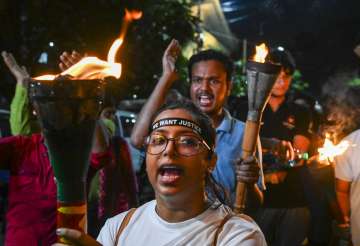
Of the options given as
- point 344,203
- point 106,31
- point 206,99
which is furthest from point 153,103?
point 106,31

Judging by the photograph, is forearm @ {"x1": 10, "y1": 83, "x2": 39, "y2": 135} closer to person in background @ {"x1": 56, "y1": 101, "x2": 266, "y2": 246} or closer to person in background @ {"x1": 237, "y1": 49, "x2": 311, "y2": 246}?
person in background @ {"x1": 237, "y1": 49, "x2": 311, "y2": 246}

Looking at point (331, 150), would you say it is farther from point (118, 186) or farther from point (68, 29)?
point (68, 29)

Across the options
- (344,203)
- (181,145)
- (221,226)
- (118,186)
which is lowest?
(344,203)

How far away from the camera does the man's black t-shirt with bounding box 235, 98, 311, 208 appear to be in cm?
518

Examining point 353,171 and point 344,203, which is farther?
point 344,203

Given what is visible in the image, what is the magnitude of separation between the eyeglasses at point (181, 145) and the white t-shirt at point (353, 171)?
8.95ft

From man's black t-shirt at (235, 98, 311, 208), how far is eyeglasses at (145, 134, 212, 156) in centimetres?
263

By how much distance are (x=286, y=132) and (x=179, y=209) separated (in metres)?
3.04

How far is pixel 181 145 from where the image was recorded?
253 cm

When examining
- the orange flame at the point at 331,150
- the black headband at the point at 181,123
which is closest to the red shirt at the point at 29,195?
the black headband at the point at 181,123

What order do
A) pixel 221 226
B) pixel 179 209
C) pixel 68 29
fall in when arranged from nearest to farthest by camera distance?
pixel 221 226
pixel 179 209
pixel 68 29

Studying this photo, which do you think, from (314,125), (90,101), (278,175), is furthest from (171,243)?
(314,125)

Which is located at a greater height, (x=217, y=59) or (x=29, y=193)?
(x=217, y=59)

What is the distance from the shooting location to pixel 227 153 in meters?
4.03
